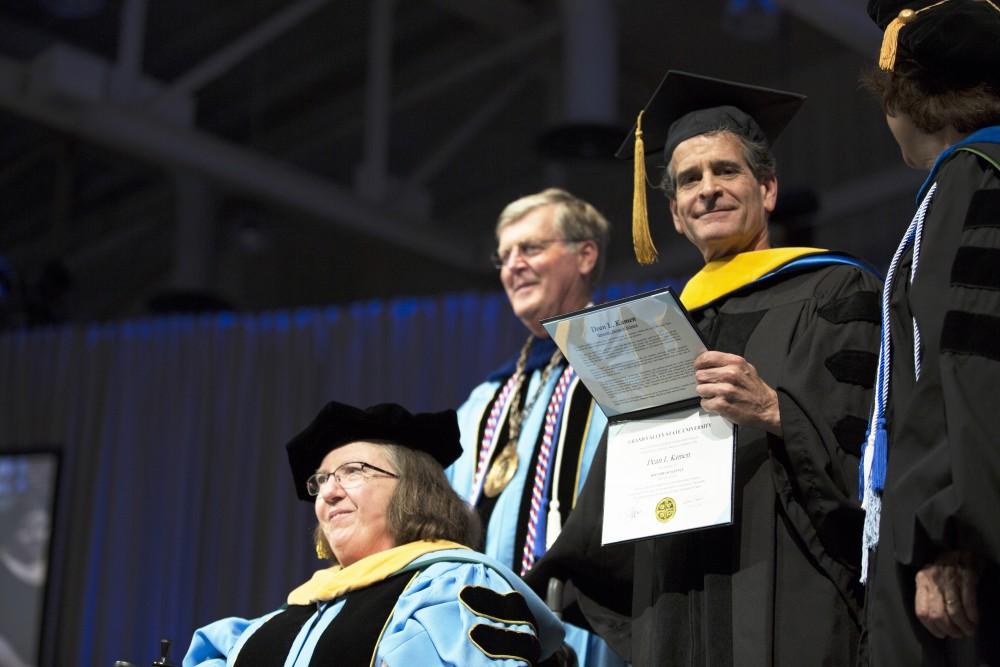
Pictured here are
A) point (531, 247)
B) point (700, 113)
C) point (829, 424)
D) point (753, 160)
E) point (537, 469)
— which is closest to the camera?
point (829, 424)

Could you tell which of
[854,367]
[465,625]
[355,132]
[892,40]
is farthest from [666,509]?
[355,132]

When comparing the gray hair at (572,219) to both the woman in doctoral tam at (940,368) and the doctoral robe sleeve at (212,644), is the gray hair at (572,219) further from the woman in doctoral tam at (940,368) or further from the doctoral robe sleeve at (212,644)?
the woman in doctoral tam at (940,368)

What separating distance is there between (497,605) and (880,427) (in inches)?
38.2

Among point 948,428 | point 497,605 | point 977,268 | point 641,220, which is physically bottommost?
point 497,605

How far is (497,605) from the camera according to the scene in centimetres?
270

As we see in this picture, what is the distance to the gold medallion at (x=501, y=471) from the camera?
3336 millimetres

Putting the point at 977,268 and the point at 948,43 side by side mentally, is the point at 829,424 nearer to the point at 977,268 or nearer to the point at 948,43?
the point at 977,268

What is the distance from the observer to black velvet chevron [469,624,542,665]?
2639mm

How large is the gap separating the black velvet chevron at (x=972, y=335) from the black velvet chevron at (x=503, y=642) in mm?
1154

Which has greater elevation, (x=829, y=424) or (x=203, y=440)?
(x=203, y=440)

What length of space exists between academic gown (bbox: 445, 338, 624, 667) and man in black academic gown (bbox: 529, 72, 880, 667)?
0.32 metres

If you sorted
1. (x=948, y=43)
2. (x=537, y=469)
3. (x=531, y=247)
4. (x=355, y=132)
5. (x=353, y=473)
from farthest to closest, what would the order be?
(x=355, y=132) < (x=531, y=247) < (x=537, y=469) < (x=353, y=473) < (x=948, y=43)

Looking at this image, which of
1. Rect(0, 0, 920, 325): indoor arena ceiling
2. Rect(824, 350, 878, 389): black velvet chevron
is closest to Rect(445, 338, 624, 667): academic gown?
Rect(824, 350, 878, 389): black velvet chevron

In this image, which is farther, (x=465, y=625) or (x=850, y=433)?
(x=465, y=625)
